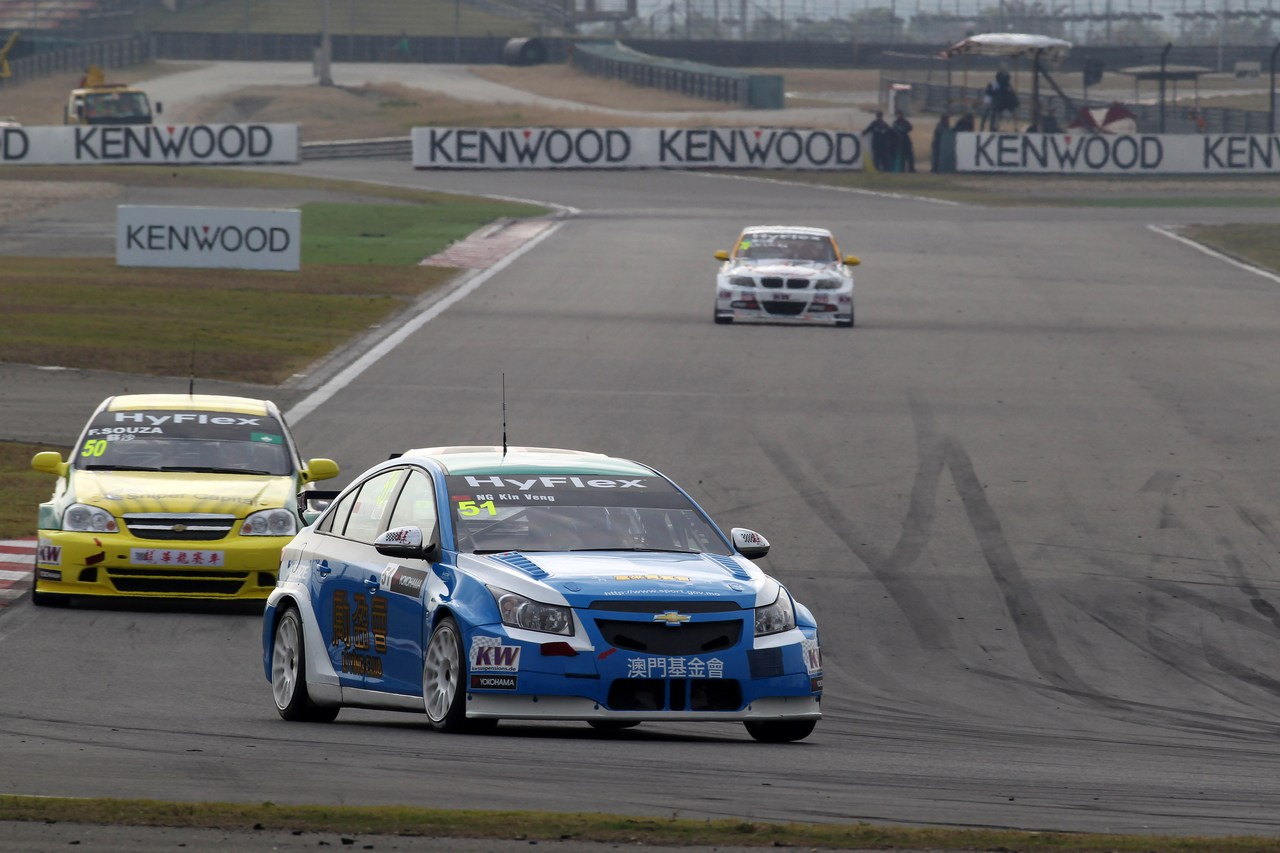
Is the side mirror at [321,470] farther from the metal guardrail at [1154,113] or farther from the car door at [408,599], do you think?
the metal guardrail at [1154,113]

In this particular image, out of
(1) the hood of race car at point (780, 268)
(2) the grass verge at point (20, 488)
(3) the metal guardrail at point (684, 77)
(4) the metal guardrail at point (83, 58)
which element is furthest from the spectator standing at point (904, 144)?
(4) the metal guardrail at point (83, 58)

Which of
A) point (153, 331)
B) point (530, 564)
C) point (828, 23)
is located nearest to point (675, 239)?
point (153, 331)

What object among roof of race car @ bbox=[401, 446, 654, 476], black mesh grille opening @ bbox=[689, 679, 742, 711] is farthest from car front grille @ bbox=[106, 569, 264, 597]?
black mesh grille opening @ bbox=[689, 679, 742, 711]

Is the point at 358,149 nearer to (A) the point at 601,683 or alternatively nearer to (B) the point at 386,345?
(B) the point at 386,345

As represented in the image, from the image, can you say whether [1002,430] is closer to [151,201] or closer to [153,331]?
[153,331]

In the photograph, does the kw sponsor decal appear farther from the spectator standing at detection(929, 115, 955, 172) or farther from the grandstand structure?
the grandstand structure

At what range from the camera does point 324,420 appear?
71.5ft

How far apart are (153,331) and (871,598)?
16174mm

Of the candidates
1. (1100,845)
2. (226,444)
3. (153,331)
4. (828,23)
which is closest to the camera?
(1100,845)

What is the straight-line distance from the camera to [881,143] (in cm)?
6150

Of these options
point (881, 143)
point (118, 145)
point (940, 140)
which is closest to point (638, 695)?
point (118, 145)

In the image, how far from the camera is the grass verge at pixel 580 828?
6.64 meters

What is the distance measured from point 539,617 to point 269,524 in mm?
6101

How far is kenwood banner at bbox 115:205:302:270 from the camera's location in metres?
36.1
